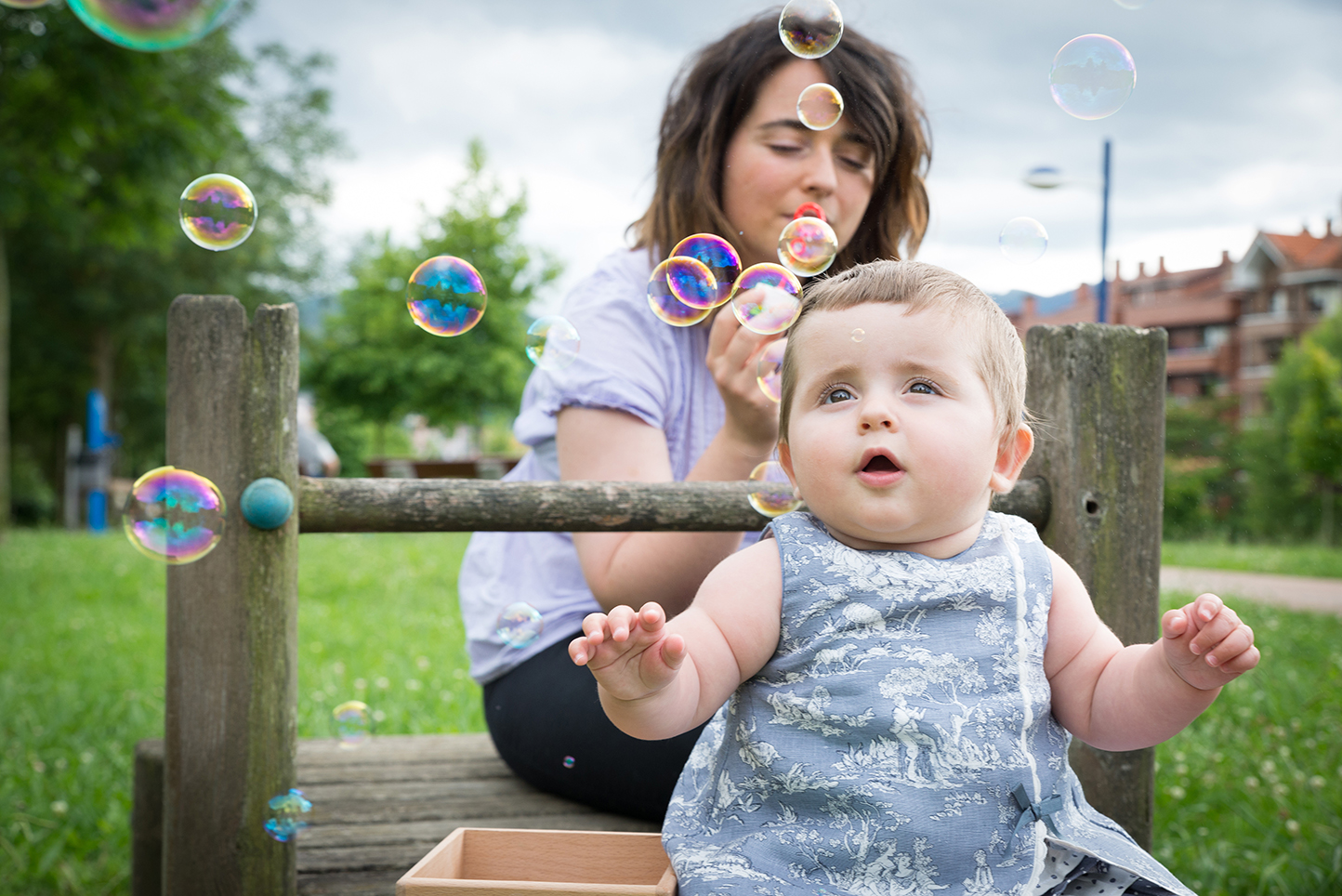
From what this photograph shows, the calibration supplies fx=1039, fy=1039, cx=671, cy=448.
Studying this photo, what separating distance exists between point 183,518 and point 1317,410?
23833 millimetres

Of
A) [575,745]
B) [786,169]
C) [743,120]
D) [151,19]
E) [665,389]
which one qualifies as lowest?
[575,745]

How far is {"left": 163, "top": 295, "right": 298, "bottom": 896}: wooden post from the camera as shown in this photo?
162 cm

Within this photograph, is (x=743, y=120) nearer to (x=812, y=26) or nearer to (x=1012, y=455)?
(x=812, y=26)

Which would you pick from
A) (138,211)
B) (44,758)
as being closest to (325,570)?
(138,211)

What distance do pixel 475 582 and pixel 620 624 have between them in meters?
1.30

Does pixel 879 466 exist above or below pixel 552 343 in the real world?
below

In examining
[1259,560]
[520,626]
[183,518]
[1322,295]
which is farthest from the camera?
[1322,295]

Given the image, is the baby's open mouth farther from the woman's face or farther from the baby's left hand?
the woman's face

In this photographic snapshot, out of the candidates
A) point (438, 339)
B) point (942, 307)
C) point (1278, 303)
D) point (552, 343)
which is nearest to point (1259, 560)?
point (552, 343)

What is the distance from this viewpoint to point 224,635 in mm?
1628

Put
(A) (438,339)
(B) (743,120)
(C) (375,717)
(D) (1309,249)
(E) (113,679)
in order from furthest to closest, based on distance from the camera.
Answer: (D) (1309,249), (A) (438,339), (E) (113,679), (C) (375,717), (B) (743,120)

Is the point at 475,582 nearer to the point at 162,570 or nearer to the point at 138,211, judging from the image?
the point at 162,570

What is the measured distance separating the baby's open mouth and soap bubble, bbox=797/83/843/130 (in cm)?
95

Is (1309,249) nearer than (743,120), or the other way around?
(743,120)
